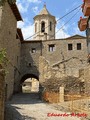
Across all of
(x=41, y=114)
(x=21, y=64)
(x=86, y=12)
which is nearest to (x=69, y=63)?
(x=21, y=64)

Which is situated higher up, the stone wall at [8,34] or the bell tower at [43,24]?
the bell tower at [43,24]

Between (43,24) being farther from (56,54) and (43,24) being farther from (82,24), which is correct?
(82,24)

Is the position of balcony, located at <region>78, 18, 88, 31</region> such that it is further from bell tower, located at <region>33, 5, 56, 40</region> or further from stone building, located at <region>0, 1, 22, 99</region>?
bell tower, located at <region>33, 5, 56, 40</region>

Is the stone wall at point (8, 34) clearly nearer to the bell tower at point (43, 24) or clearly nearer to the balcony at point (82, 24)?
the balcony at point (82, 24)

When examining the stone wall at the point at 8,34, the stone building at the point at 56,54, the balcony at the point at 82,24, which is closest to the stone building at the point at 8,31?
the stone wall at the point at 8,34

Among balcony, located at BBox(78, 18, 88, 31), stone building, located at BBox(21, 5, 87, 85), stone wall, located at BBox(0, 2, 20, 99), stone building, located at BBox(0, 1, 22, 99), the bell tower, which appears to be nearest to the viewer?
balcony, located at BBox(78, 18, 88, 31)

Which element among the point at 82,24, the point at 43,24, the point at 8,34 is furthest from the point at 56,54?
the point at 43,24

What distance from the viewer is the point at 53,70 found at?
1228 inches

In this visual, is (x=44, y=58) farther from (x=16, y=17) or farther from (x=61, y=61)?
(x=16, y=17)

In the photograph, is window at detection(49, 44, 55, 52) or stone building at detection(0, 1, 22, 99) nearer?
stone building at detection(0, 1, 22, 99)

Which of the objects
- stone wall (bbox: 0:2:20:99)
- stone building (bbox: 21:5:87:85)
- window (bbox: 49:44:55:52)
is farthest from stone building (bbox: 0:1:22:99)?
window (bbox: 49:44:55:52)

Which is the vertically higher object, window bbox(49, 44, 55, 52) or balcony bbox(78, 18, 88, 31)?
window bbox(49, 44, 55, 52)

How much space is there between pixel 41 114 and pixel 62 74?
47.3ft

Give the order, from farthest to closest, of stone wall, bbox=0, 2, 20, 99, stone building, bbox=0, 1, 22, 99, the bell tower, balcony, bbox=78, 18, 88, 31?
1. the bell tower
2. stone wall, bbox=0, 2, 20, 99
3. stone building, bbox=0, 1, 22, 99
4. balcony, bbox=78, 18, 88, 31
